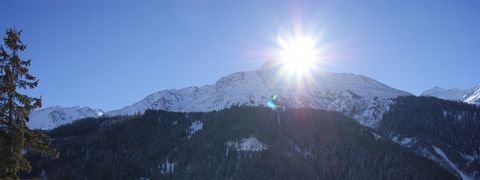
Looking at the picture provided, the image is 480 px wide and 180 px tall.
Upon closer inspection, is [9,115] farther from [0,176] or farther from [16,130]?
[0,176]

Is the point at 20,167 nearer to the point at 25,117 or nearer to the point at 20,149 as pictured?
the point at 20,149

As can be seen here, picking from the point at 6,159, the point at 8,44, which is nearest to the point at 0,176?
the point at 6,159

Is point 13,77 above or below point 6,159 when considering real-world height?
above

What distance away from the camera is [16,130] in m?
27.8

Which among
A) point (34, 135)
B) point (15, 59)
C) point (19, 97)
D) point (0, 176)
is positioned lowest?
point (0, 176)

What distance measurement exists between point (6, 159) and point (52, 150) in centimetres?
233

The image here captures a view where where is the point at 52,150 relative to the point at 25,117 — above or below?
below

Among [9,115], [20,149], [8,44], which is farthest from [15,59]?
[20,149]

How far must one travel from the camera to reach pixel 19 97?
28031 mm

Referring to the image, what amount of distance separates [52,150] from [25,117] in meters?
2.34

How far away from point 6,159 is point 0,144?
35.1 inches

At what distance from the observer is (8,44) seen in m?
28.1

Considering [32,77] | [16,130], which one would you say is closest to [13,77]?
[32,77]

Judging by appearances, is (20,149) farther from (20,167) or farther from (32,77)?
(32,77)
